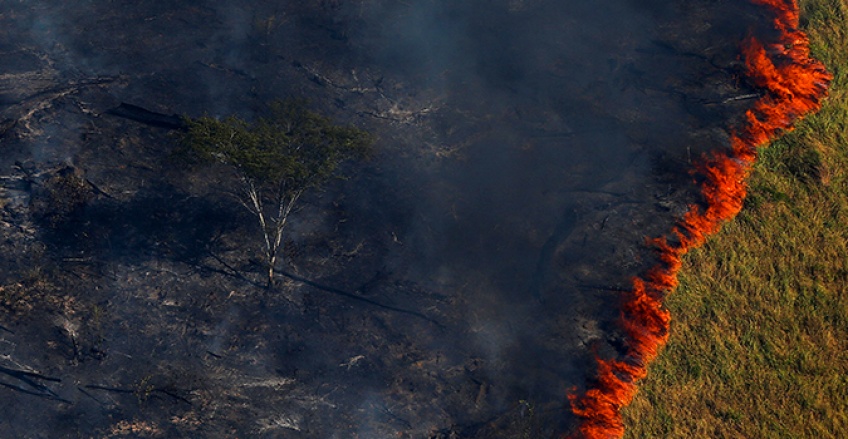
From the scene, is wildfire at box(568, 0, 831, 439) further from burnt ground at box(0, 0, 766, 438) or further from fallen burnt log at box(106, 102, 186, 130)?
fallen burnt log at box(106, 102, 186, 130)

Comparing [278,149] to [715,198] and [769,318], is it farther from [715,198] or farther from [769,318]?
[769,318]

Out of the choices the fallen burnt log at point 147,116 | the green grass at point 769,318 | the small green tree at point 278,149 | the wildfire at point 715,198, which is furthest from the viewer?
the fallen burnt log at point 147,116

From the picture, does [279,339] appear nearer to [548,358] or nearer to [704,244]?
[548,358]

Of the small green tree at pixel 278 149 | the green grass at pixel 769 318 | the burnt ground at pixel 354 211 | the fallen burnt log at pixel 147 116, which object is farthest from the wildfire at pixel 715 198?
the fallen burnt log at pixel 147 116

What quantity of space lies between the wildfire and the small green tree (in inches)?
567

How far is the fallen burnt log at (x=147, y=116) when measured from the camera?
133ft

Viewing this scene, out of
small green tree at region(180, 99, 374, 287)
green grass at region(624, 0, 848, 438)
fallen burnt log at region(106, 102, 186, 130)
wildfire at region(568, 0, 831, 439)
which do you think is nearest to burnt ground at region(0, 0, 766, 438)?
fallen burnt log at region(106, 102, 186, 130)

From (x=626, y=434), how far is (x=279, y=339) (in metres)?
15.0

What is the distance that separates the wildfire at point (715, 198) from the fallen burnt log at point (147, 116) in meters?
24.0

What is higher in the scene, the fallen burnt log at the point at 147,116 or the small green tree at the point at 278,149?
the small green tree at the point at 278,149

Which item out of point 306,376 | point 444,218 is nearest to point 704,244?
point 444,218

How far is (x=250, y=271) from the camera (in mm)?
36062

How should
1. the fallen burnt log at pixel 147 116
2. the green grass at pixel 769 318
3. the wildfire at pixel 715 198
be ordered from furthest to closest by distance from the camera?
the fallen burnt log at pixel 147 116
the green grass at pixel 769 318
the wildfire at pixel 715 198

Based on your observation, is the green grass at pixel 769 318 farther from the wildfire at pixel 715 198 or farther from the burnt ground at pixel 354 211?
the burnt ground at pixel 354 211
